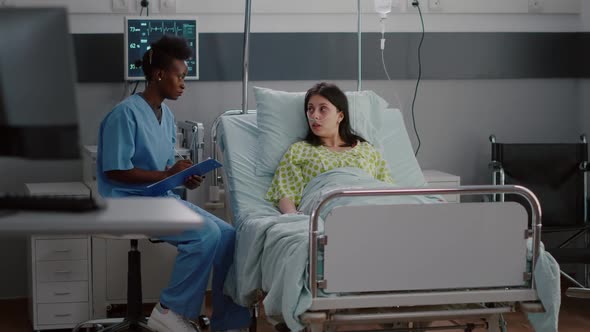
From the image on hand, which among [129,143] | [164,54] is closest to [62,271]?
[129,143]

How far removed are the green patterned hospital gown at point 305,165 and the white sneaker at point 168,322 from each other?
615 mm

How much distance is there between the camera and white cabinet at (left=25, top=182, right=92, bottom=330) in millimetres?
4176

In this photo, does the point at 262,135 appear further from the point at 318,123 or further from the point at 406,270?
the point at 406,270

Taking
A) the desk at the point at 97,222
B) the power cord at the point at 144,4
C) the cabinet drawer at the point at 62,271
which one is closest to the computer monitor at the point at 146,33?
the power cord at the point at 144,4

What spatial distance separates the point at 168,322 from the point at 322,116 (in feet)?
3.53

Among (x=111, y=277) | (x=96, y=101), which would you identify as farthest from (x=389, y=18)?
(x=111, y=277)

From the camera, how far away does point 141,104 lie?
3793mm

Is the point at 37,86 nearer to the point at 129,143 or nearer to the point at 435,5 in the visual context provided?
the point at 129,143

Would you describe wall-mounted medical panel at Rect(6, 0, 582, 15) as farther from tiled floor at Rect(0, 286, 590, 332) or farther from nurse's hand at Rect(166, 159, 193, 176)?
tiled floor at Rect(0, 286, 590, 332)

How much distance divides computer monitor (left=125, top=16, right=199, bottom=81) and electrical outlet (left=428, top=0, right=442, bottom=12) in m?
1.34

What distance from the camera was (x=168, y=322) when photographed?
370 cm

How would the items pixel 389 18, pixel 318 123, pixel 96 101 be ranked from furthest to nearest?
pixel 389 18 < pixel 96 101 < pixel 318 123

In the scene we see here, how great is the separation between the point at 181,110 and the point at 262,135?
929 mm

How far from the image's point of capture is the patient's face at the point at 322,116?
4008 millimetres
